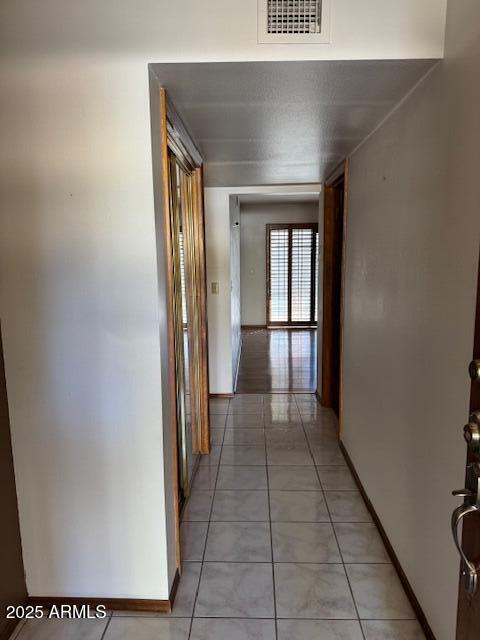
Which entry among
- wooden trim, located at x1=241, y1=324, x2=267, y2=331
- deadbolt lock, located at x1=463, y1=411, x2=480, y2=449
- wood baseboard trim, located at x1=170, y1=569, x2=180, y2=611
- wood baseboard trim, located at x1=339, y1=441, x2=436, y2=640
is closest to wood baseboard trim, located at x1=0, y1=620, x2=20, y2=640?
wood baseboard trim, located at x1=170, y1=569, x2=180, y2=611

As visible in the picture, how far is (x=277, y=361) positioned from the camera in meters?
5.59

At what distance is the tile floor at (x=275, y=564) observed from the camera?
1535mm

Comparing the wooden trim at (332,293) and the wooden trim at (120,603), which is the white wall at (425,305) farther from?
the wooden trim at (332,293)

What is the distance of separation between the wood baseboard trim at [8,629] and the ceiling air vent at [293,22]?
7.24 feet

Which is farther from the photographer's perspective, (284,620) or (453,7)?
(284,620)

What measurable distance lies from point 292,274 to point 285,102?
622 cm

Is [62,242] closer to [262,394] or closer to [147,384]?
[147,384]

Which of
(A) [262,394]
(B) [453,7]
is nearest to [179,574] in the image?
(B) [453,7]

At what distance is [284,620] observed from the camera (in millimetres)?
1566

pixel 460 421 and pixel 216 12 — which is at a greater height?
pixel 216 12

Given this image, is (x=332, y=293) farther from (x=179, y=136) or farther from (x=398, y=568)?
(x=398, y=568)

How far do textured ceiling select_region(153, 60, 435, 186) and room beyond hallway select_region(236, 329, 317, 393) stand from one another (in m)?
2.54

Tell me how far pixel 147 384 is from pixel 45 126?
954mm

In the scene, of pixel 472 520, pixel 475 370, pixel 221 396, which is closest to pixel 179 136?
pixel 475 370
